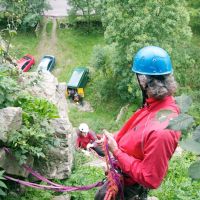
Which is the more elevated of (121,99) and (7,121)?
(7,121)

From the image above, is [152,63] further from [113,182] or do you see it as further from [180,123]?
[180,123]

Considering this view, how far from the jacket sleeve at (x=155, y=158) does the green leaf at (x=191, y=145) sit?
4.36ft

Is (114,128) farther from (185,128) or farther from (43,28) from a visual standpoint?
(185,128)

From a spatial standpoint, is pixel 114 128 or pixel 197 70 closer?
pixel 114 128

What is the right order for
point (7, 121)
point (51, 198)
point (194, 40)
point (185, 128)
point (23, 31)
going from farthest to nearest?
point (23, 31) < point (194, 40) < point (51, 198) < point (7, 121) < point (185, 128)

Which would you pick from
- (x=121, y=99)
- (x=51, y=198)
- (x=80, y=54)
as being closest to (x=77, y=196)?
(x=51, y=198)

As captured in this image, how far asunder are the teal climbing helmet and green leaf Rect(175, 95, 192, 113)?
4.86ft

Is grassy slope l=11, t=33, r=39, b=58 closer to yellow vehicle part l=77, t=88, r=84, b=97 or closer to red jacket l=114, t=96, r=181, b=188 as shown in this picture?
yellow vehicle part l=77, t=88, r=84, b=97

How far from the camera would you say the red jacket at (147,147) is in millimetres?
3396

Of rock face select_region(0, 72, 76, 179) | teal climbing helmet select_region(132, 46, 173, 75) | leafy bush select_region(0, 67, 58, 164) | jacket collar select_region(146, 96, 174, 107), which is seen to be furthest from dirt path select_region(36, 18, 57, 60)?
jacket collar select_region(146, 96, 174, 107)

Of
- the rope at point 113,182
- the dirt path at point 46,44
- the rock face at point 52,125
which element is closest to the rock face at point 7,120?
the rock face at point 52,125

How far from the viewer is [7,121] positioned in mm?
4977

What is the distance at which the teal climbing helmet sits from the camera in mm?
3731

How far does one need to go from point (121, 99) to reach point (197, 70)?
4458 millimetres
